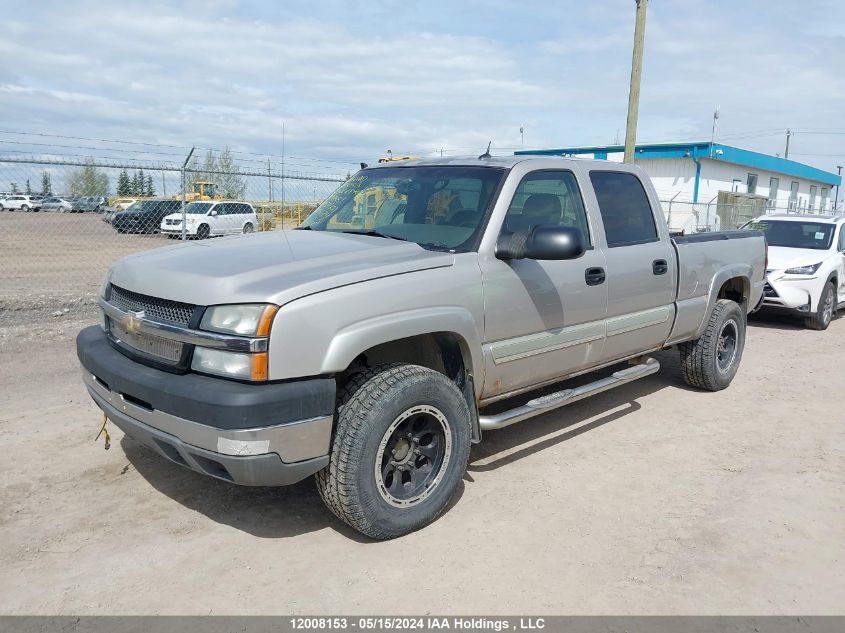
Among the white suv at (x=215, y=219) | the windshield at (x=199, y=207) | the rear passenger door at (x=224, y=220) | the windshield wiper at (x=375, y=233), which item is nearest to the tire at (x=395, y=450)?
the windshield wiper at (x=375, y=233)

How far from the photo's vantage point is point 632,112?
1344cm

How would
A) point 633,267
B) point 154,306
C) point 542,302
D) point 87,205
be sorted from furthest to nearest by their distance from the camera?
point 87,205 < point 633,267 < point 542,302 < point 154,306

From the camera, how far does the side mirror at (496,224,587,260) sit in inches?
149

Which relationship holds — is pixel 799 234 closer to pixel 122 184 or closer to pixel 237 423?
pixel 237 423

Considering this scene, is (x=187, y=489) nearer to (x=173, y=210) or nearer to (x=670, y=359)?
(x=670, y=359)

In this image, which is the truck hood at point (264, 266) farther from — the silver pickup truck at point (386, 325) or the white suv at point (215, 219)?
the white suv at point (215, 219)

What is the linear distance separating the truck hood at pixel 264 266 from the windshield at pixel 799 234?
866 cm

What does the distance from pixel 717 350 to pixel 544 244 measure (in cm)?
321

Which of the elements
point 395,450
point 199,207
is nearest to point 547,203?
point 395,450

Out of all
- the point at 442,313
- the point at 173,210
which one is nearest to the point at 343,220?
the point at 442,313

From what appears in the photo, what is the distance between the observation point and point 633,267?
16.1ft

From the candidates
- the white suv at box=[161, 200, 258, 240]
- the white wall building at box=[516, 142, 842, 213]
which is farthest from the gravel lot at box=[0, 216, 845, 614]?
the white wall building at box=[516, 142, 842, 213]

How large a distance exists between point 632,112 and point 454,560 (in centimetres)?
1196

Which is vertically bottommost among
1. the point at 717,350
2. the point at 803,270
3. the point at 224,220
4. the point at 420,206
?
the point at 717,350
